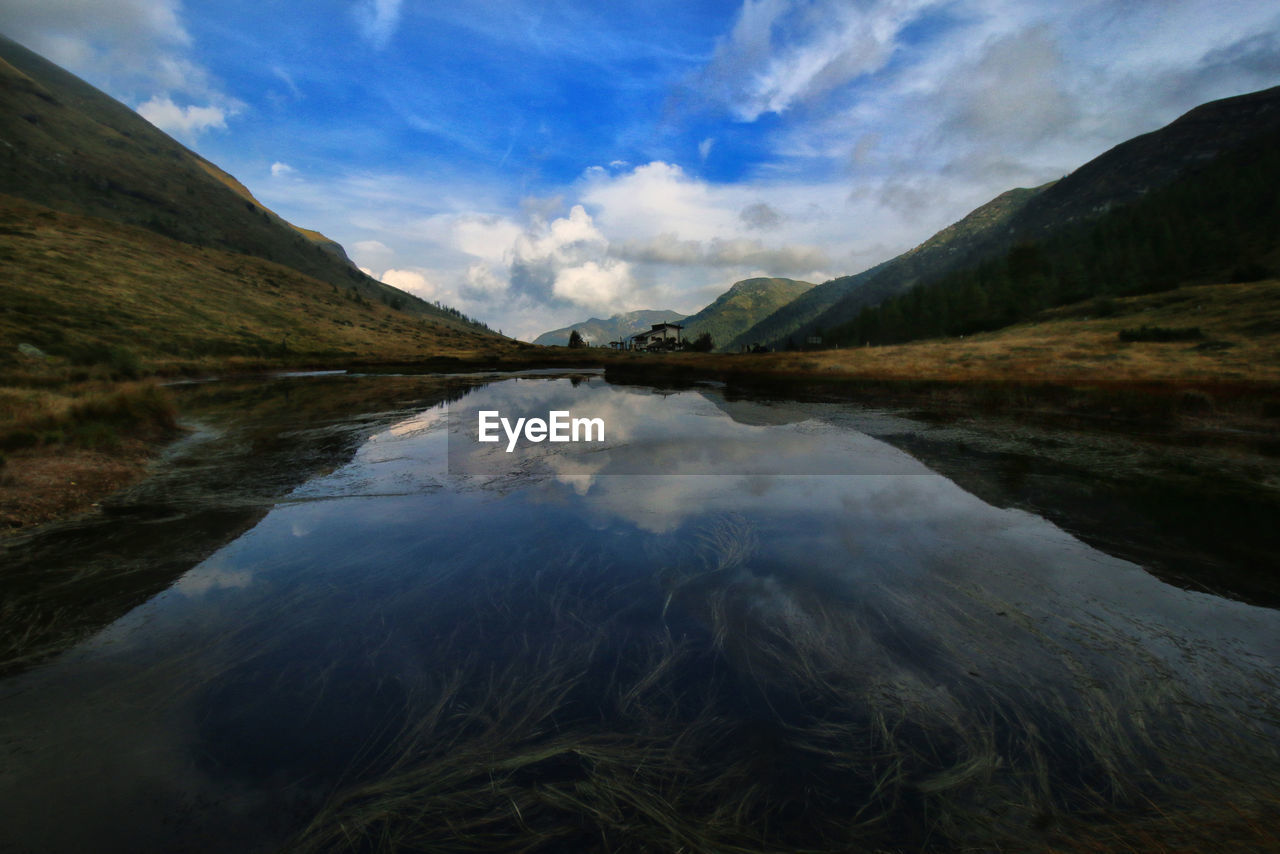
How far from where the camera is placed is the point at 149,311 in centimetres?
6762

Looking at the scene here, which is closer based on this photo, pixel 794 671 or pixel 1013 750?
pixel 1013 750

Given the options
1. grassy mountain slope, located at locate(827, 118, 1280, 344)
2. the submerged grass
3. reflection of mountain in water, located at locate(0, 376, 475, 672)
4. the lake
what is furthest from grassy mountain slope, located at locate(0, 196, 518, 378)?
grassy mountain slope, located at locate(827, 118, 1280, 344)

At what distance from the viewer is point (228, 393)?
37469mm

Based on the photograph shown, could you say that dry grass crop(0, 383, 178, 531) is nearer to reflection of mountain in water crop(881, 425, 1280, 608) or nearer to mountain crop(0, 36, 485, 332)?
reflection of mountain in water crop(881, 425, 1280, 608)

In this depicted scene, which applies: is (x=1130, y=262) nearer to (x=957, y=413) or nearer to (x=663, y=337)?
(x=663, y=337)

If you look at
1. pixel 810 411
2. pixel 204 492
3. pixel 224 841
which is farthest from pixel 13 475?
pixel 810 411

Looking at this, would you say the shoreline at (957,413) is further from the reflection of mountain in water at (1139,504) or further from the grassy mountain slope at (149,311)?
the grassy mountain slope at (149,311)

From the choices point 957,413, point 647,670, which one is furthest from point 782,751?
point 957,413

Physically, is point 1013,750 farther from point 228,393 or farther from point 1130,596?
point 228,393

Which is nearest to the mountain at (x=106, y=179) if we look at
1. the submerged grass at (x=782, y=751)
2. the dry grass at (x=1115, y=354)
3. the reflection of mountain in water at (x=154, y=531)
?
the reflection of mountain in water at (x=154, y=531)

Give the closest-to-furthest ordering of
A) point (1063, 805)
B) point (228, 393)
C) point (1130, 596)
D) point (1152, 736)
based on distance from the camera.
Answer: point (1063, 805) → point (1152, 736) → point (1130, 596) → point (228, 393)

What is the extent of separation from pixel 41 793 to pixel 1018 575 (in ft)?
43.1

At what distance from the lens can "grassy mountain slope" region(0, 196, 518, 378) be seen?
1710 inches

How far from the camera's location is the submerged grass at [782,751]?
12.3 feet
